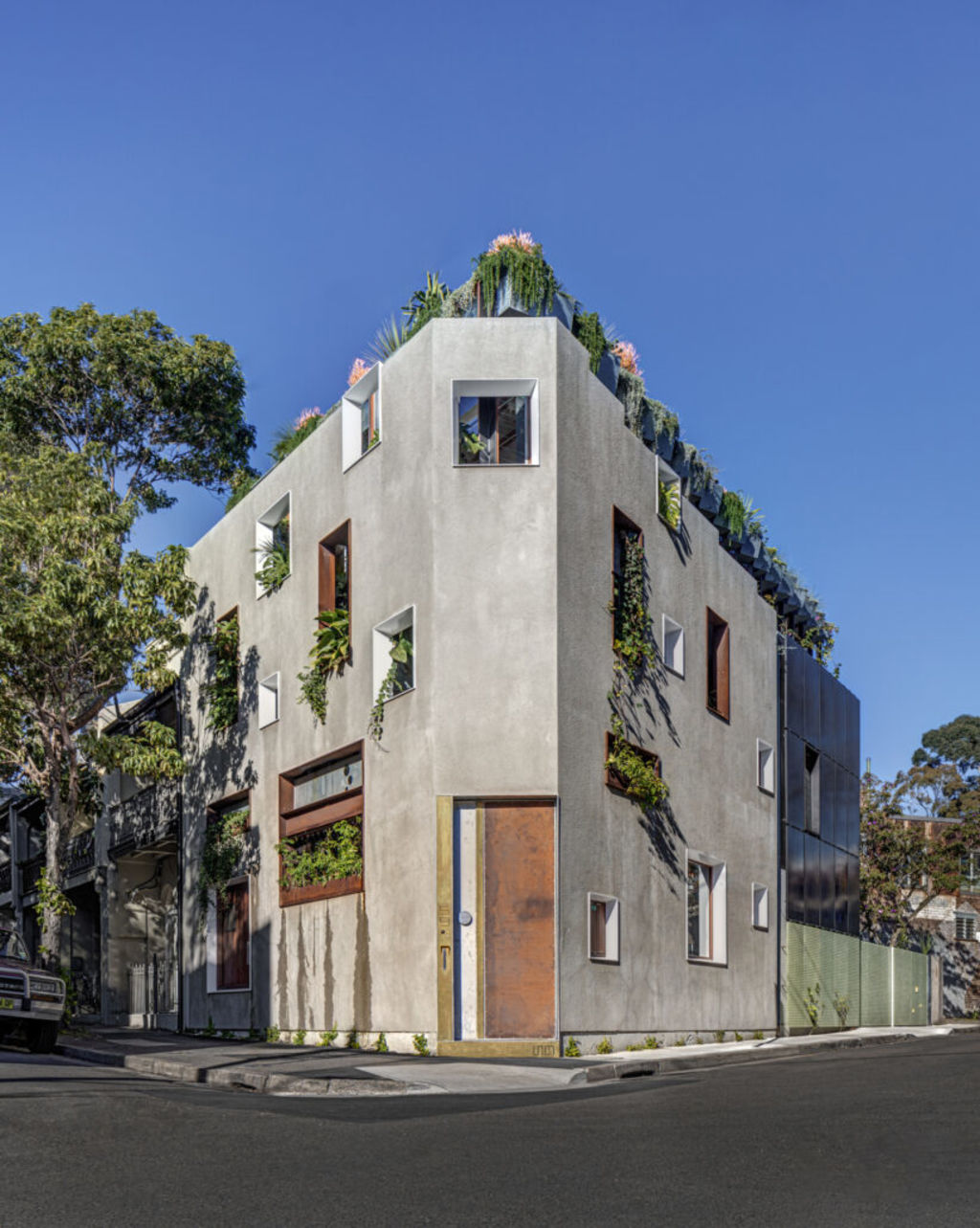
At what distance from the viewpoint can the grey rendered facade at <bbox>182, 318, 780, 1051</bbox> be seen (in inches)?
743

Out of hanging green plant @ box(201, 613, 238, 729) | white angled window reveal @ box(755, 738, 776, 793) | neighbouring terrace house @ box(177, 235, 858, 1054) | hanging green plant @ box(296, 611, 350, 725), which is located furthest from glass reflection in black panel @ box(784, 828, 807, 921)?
hanging green plant @ box(201, 613, 238, 729)

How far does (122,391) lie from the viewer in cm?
3562

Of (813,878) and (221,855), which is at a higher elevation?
(221,855)

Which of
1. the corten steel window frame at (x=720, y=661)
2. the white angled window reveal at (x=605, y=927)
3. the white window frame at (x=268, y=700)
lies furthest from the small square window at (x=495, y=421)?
the corten steel window frame at (x=720, y=661)

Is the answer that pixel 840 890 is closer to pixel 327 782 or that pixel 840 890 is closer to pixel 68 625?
pixel 327 782

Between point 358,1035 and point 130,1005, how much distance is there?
1442 cm

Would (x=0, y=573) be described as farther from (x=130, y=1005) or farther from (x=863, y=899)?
(x=863, y=899)

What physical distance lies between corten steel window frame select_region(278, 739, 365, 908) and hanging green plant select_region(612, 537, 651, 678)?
4135mm

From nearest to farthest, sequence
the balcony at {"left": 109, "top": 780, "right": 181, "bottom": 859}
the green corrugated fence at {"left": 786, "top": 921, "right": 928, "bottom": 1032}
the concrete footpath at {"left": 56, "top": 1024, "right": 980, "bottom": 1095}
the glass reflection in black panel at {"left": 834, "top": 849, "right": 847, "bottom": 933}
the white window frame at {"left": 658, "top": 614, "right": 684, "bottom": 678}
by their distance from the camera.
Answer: the concrete footpath at {"left": 56, "top": 1024, "right": 980, "bottom": 1095} < the white window frame at {"left": 658, "top": 614, "right": 684, "bottom": 678} < the green corrugated fence at {"left": 786, "top": 921, "right": 928, "bottom": 1032} < the balcony at {"left": 109, "top": 780, "right": 181, "bottom": 859} < the glass reflection in black panel at {"left": 834, "top": 849, "right": 847, "bottom": 933}

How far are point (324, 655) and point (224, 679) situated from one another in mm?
5101

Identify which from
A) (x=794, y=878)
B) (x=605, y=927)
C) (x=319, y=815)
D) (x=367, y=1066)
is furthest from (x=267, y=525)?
(x=794, y=878)

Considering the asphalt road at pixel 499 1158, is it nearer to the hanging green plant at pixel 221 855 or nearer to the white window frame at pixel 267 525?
the hanging green plant at pixel 221 855

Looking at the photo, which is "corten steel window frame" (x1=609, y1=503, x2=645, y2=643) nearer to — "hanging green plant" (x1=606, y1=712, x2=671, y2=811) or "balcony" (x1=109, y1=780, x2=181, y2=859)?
"hanging green plant" (x1=606, y1=712, x2=671, y2=811)

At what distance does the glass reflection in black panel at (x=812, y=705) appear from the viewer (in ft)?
102
